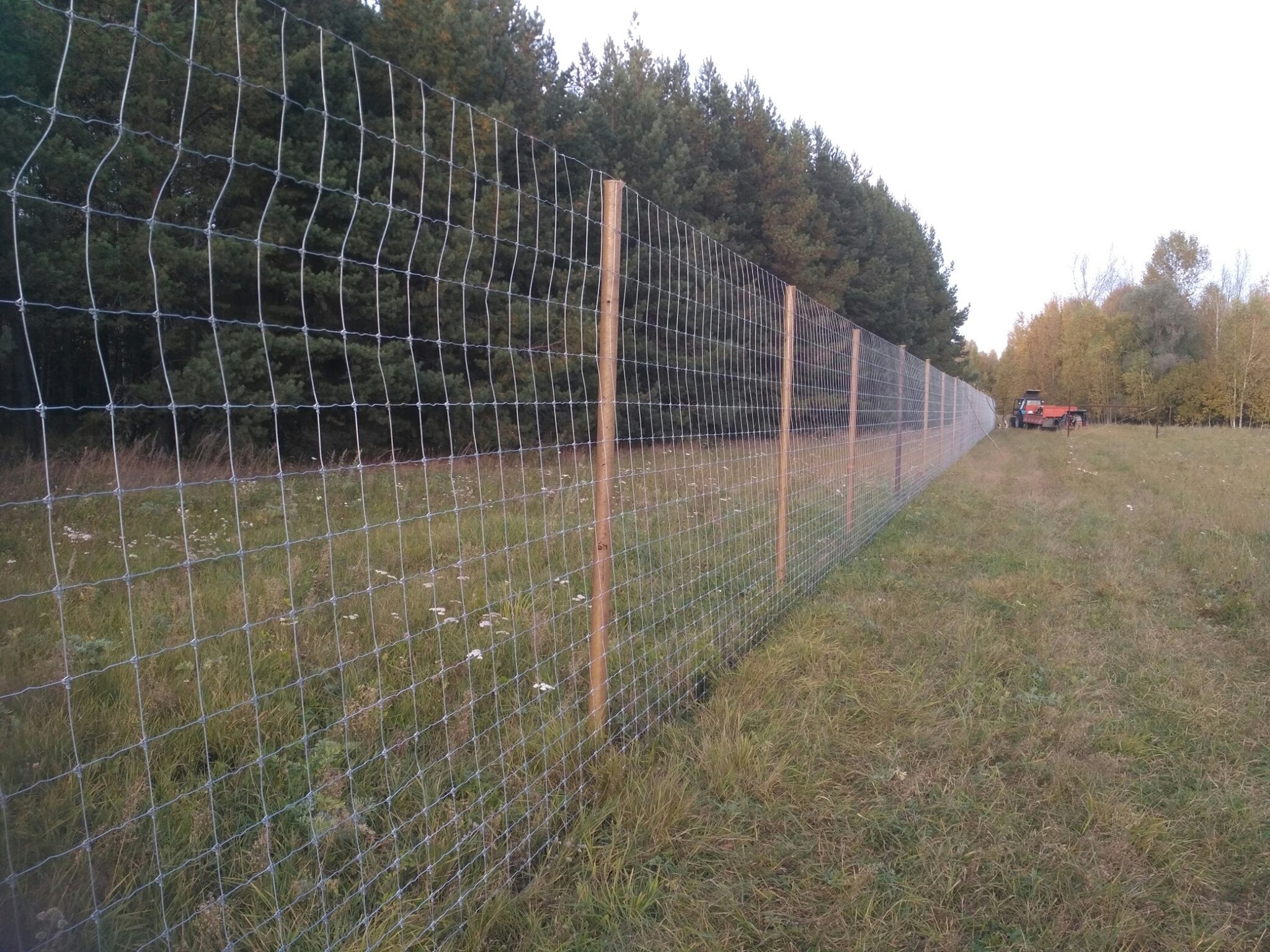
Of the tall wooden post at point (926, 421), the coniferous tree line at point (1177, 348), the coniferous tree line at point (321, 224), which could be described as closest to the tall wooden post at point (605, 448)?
the coniferous tree line at point (321, 224)

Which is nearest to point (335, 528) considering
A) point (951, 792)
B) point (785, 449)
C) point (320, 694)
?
point (320, 694)

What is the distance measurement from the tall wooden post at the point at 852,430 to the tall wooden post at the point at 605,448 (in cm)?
398

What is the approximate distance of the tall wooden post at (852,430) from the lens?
6477 millimetres

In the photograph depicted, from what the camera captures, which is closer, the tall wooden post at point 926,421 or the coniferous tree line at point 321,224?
the coniferous tree line at point 321,224

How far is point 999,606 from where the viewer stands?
5039 millimetres

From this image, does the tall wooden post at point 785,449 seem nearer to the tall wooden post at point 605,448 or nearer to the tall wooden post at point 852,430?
the tall wooden post at point 852,430

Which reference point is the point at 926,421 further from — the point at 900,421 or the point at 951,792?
the point at 951,792

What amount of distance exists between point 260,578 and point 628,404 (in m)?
2.45

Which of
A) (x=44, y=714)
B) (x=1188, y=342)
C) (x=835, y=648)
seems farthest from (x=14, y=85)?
(x=1188, y=342)

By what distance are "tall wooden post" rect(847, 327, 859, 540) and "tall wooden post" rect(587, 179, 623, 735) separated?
3.98 meters

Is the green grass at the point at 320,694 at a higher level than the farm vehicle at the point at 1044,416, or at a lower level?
lower

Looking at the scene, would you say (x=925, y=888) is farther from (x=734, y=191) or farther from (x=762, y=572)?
(x=734, y=191)

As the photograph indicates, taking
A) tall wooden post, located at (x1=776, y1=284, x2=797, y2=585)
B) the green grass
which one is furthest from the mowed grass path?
tall wooden post, located at (x1=776, y1=284, x2=797, y2=585)

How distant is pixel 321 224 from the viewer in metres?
9.72
